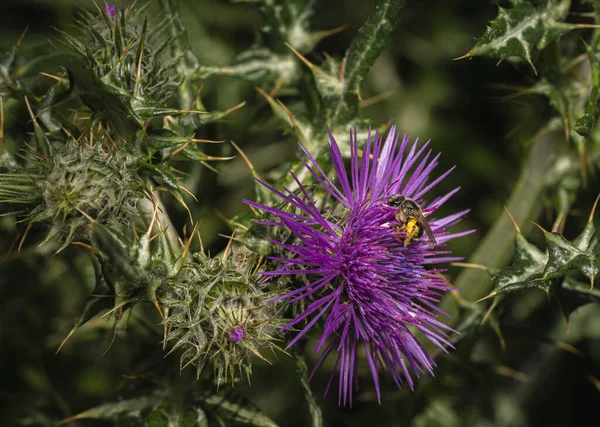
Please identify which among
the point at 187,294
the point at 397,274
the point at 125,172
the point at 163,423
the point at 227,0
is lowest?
the point at 163,423

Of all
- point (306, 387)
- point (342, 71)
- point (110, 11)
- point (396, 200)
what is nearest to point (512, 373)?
point (306, 387)

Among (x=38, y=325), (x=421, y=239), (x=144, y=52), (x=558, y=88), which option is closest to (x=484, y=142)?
(x=558, y=88)

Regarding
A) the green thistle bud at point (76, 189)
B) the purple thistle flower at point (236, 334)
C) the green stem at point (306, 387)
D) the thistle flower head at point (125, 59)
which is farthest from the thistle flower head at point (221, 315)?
the thistle flower head at point (125, 59)

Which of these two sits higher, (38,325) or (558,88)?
(558,88)

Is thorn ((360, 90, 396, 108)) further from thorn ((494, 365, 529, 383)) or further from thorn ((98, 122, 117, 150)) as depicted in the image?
thorn ((494, 365, 529, 383))

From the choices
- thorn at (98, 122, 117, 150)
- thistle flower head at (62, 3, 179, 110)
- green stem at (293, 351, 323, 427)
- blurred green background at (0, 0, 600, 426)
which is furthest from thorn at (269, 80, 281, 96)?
green stem at (293, 351, 323, 427)

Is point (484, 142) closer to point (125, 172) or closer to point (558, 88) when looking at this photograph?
point (558, 88)

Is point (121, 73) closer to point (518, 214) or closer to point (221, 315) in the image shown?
point (221, 315)

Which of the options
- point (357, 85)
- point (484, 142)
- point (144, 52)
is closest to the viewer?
point (144, 52)
